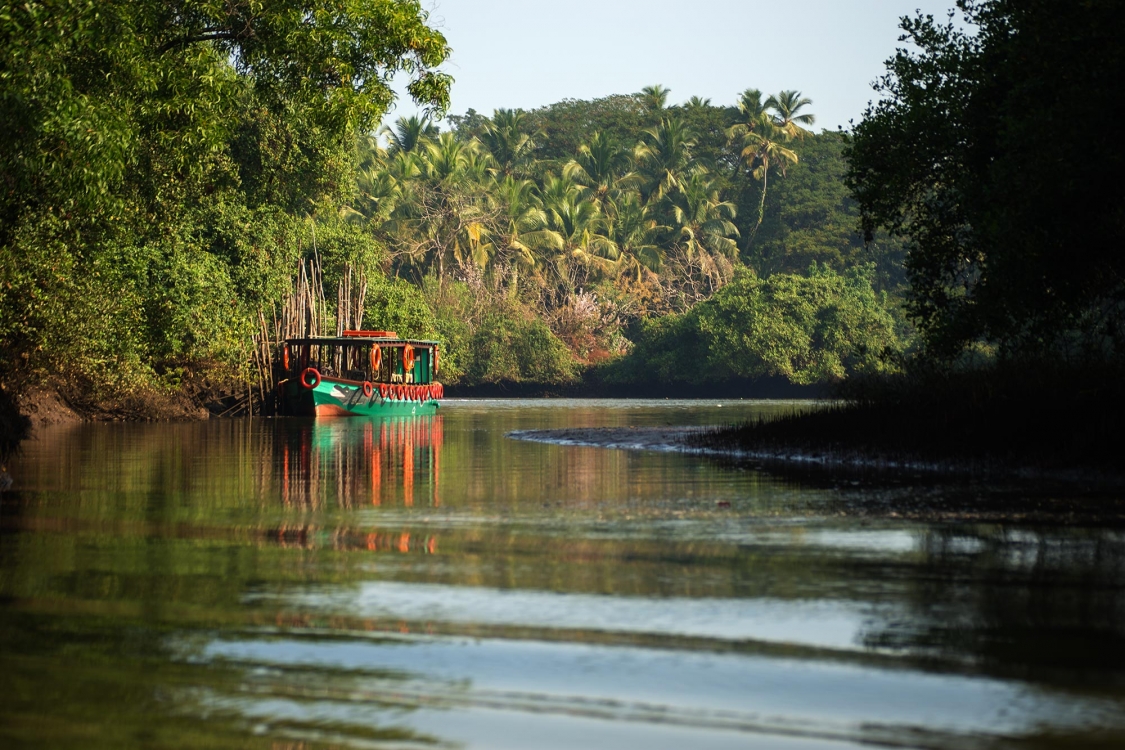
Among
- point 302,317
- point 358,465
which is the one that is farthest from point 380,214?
point 358,465

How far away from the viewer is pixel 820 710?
4926 millimetres

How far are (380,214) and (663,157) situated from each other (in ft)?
76.4

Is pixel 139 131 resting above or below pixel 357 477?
above

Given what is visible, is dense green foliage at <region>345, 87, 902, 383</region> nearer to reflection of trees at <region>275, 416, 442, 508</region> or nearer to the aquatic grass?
reflection of trees at <region>275, 416, 442, 508</region>

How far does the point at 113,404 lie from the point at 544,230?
41493mm

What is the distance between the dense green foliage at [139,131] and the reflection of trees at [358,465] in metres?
4.01

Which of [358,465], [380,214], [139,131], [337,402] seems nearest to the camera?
[139,131]

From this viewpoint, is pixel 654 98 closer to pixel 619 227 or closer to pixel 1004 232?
pixel 619 227

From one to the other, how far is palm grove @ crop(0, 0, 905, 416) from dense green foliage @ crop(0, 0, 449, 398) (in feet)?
0.15

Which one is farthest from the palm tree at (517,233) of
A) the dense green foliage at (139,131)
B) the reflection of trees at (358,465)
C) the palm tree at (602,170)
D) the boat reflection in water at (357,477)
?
the boat reflection in water at (357,477)

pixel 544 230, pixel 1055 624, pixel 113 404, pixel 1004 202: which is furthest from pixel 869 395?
pixel 544 230

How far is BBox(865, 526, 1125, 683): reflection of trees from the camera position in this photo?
19.0 ft

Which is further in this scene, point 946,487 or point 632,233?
point 632,233

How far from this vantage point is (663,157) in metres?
87.2
